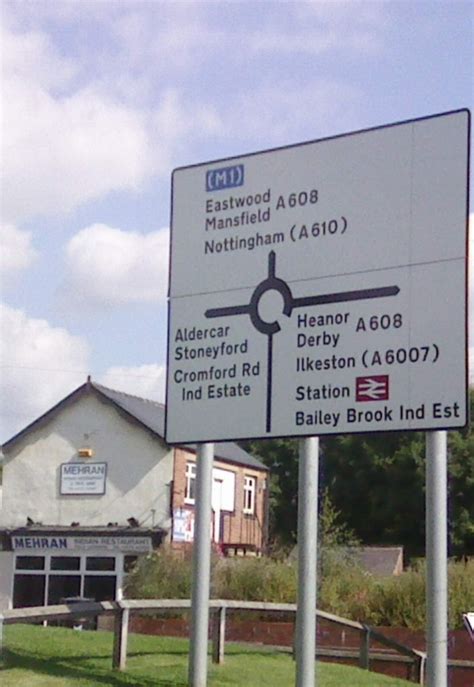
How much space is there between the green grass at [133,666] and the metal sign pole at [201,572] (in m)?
0.25

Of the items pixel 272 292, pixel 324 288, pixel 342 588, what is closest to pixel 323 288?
pixel 324 288

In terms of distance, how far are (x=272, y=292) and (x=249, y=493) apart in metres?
37.8

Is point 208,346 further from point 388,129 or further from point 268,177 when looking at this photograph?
point 388,129

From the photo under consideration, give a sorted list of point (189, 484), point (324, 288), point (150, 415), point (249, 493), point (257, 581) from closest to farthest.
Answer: point (324, 288), point (257, 581), point (189, 484), point (150, 415), point (249, 493)

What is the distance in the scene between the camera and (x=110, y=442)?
1697 inches

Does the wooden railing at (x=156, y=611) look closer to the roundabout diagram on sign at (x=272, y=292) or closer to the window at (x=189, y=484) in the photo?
the roundabout diagram on sign at (x=272, y=292)

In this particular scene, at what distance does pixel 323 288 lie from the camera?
9.39 meters

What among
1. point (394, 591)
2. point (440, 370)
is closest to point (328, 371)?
point (440, 370)

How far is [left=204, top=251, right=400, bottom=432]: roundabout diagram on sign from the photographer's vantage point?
926 cm

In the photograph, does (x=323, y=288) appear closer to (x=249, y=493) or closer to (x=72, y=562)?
(x=72, y=562)

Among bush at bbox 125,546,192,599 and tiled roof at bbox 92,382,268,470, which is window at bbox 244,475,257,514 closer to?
tiled roof at bbox 92,382,268,470

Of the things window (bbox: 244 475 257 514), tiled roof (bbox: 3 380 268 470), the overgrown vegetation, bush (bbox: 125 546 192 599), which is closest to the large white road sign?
the overgrown vegetation

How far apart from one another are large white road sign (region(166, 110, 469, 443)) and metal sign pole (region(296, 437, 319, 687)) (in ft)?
2.40

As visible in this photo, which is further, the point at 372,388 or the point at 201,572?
the point at 201,572
